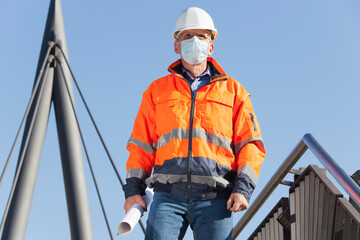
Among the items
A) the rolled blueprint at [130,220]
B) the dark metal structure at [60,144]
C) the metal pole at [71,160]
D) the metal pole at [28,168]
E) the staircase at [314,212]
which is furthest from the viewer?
the metal pole at [71,160]

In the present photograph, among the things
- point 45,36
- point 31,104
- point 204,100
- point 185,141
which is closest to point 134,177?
point 185,141

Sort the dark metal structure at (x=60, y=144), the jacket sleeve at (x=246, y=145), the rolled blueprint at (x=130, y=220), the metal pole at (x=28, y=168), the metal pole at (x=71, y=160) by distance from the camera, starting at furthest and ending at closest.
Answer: the metal pole at (x=71, y=160) → the dark metal structure at (x=60, y=144) → the metal pole at (x=28, y=168) → the jacket sleeve at (x=246, y=145) → the rolled blueprint at (x=130, y=220)

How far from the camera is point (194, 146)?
2.88 meters

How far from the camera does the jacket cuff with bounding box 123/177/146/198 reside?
3.03 metres

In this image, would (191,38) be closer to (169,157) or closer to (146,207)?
(169,157)

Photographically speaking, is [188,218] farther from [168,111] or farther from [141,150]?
[168,111]

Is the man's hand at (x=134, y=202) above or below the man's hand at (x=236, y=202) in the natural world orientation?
above

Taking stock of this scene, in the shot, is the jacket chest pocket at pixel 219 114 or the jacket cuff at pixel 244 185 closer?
the jacket cuff at pixel 244 185

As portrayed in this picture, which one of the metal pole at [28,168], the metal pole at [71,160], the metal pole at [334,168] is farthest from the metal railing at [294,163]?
the metal pole at [28,168]

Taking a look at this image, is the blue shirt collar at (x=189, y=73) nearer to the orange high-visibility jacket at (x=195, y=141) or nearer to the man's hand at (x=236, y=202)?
the orange high-visibility jacket at (x=195, y=141)

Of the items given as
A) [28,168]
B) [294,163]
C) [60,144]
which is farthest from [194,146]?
[60,144]

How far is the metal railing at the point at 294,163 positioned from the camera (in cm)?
301

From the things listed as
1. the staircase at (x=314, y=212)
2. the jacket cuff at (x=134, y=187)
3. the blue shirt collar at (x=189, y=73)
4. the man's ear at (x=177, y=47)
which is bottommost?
the staircase at (x=314, y=212)

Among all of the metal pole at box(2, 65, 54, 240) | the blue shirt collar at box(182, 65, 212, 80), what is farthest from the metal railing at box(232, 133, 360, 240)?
the metal pole at box(2, 65, 54, 240)
